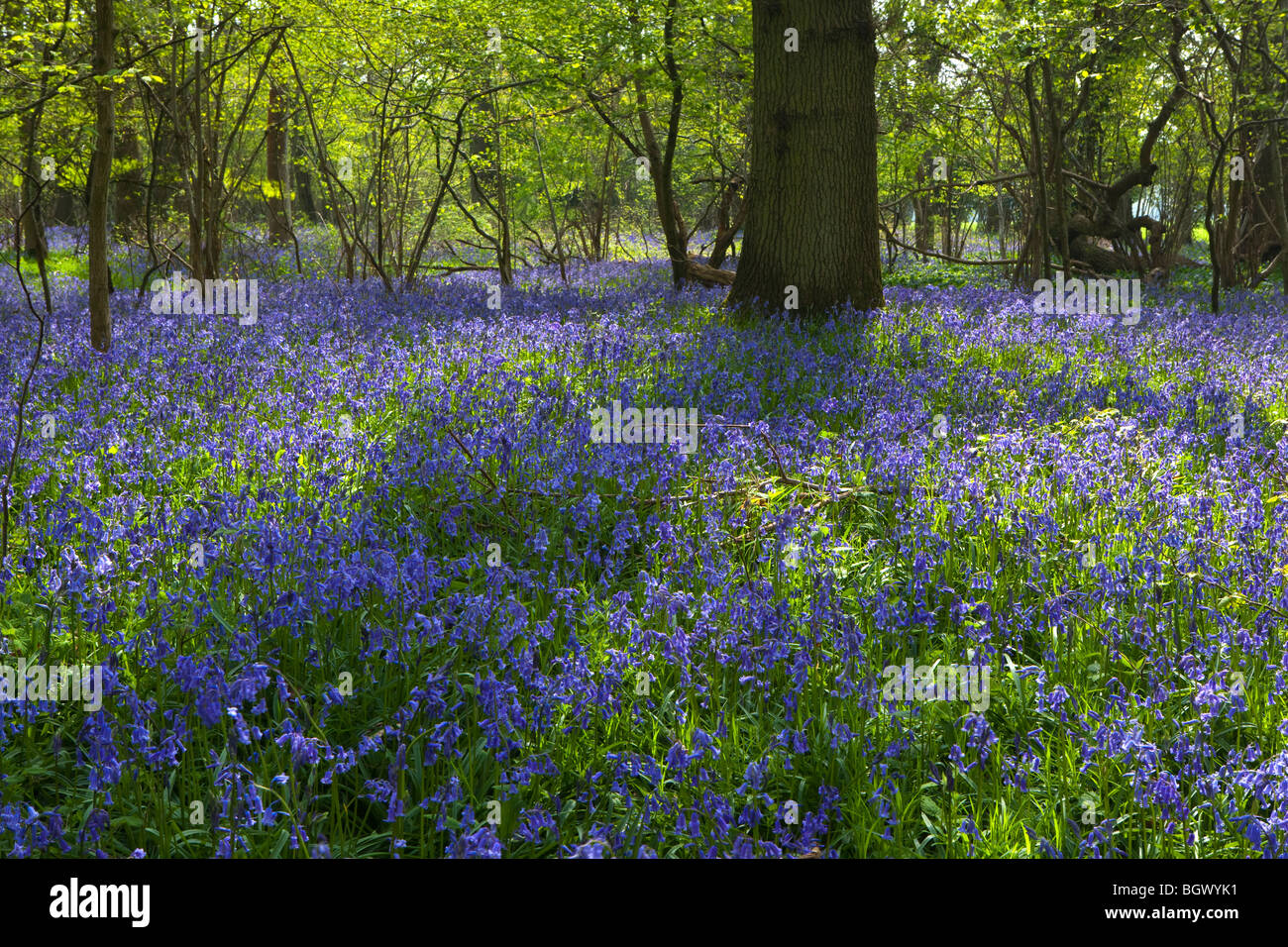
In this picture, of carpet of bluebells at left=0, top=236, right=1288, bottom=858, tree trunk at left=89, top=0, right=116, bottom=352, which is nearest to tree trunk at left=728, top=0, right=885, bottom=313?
carpet of bluebells at left=0, top=236, right=1288, bottom=858

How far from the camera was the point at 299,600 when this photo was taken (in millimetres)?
2840

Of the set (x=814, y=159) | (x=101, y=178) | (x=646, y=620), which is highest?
(x=814, y=159)

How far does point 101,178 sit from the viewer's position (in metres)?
6.59

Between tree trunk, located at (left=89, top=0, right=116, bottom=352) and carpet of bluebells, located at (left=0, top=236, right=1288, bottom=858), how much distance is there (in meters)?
1.28

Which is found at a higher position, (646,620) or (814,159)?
(814,159)

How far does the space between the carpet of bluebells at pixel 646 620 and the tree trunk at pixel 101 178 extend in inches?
50.3

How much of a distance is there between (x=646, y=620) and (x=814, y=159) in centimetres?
662

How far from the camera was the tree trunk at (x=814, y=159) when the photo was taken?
8.36 metres

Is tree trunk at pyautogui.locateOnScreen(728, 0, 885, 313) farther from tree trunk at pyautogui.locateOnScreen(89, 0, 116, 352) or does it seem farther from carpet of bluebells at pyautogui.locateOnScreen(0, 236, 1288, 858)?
tree trunk at pyautogui.locateOnScreen(89, 0, 116, 352)

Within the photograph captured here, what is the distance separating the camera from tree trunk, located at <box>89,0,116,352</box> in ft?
20.2

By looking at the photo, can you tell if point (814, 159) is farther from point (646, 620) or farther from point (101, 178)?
point (646, 620)

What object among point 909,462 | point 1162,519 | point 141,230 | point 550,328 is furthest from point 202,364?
point 141,230

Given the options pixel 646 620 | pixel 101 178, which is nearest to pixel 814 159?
pixel 101 178
